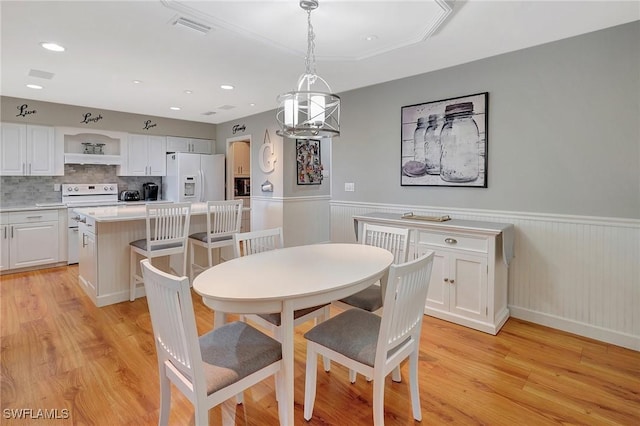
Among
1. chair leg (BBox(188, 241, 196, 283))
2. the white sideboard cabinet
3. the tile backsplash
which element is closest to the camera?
the white sideboard cabinet

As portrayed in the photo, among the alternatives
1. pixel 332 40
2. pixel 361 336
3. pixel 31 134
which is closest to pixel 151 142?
pixel 31 134

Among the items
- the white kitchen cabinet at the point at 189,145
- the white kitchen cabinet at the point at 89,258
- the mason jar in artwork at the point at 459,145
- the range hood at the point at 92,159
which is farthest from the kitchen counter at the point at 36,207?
the mason jar in artwork at the point at 459,145

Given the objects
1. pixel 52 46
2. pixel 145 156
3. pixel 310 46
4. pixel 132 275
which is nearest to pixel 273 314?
pixel 310 46

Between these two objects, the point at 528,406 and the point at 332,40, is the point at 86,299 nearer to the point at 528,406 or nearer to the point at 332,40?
the point at 332,40

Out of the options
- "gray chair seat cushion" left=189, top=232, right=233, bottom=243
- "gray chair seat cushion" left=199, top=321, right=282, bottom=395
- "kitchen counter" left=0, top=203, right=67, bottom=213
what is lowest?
"gray chair seat cushion" left=199, top=321, right=282, bottom=395

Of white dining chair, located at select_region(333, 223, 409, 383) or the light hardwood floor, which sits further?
white dining chair, located at select_region(333, 223, 409, 383)

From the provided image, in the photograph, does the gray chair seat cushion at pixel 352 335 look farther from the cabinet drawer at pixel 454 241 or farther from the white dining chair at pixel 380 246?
the cabinet drawer at pixel 454 241

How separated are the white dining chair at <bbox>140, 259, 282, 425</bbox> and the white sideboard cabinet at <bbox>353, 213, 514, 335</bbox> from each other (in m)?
1.95

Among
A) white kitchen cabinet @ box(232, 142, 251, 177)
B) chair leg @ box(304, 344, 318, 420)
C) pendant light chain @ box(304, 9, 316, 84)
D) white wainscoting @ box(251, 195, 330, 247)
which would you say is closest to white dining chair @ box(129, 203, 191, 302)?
pendant light chain @ box(304, 9, 316, 84)

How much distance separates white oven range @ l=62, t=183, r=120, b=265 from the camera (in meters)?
4.94

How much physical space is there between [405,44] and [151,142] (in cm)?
488

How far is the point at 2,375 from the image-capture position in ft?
7.21

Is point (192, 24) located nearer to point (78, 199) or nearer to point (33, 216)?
point (33, 216)

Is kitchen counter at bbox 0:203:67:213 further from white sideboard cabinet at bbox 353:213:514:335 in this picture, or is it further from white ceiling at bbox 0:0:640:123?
white sideboard cabinet at bbox 353:213:514:335
